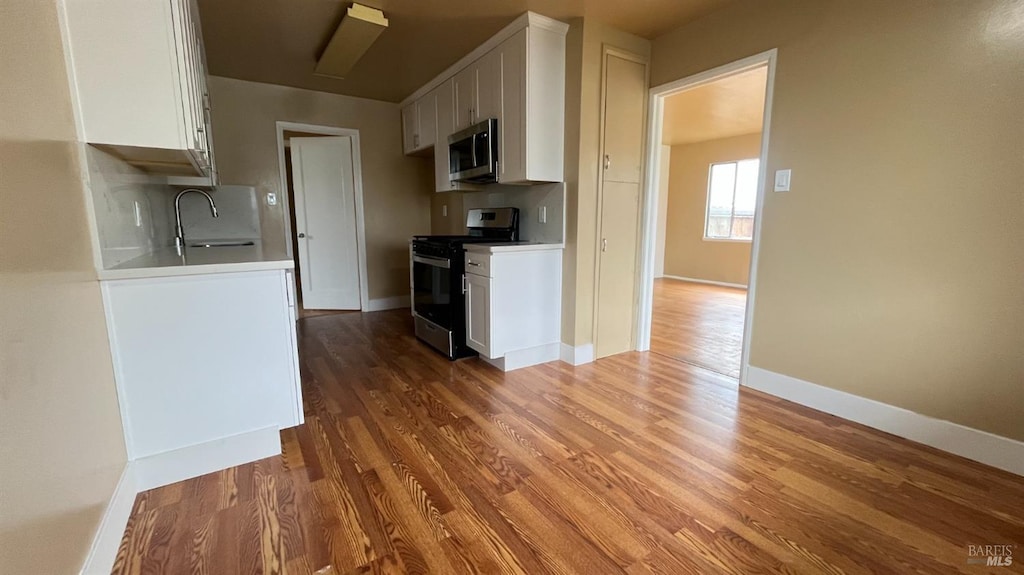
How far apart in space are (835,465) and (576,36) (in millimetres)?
2830

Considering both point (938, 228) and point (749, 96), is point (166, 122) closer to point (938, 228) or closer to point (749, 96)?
point (938, 228)

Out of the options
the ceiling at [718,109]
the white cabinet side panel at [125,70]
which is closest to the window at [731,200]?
the ceiling at [718,109]

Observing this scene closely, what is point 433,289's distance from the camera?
337 cm

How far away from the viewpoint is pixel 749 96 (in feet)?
13.8

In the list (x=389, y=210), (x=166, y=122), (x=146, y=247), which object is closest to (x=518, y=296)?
(x=166, y=122)

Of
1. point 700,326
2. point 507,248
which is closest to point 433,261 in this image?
point 507,248

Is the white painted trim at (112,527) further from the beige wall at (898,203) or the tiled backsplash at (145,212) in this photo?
the beige wall at (898,203)

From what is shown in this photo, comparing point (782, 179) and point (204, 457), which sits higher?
point (782, 179)

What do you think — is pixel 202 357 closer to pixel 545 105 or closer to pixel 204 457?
pixel 204 457

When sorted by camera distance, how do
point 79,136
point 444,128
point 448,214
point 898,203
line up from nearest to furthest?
point 79,136
point 898,203
point 444,128
point 448,214

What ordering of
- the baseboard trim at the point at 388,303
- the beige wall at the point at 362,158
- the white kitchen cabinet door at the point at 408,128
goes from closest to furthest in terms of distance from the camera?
1. the beige wall at the point at 362,158
2. the white kitchen cabinet door at the point at 408,128
3. the baseboard trim at the point at 388,303

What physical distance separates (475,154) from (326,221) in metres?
2.35

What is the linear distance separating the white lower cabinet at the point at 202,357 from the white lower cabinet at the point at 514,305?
1.27m

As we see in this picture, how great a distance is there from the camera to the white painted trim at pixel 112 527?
1169mm
